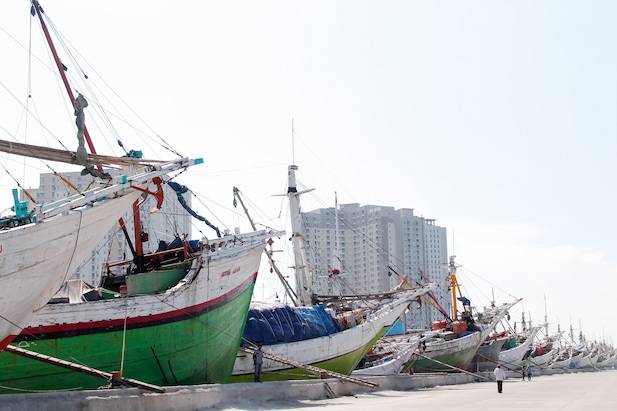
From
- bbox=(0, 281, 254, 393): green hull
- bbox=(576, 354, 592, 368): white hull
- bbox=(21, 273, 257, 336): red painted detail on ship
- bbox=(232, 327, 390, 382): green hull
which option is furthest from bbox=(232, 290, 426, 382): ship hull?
bbox=(576, 354, 592, 368): white hull

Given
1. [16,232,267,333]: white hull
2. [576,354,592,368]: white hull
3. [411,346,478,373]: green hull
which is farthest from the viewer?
[576,354,592,368]: white hull

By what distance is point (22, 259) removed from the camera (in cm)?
1341

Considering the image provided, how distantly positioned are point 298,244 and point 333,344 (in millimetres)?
5599

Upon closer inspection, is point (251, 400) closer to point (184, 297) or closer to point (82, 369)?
point (184, 297)

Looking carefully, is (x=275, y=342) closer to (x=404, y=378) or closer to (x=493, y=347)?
(x=404, y=378)

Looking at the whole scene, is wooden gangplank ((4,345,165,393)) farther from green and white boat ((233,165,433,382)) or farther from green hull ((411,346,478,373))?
green hull ((411,346,478,373))

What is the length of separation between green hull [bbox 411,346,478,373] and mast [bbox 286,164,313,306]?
8.87 meters

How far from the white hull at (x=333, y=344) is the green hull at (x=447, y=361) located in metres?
5.74

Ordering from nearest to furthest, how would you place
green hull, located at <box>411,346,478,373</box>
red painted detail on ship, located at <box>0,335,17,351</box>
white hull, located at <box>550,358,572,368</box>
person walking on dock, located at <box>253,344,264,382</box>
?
red painted detail on ship, located at <box>0,335,17,351</box> → person walking on dock, located at <box>253,344,264,382</box> → green hull, located at <box>411,346,478,373</box> → white hull, located at <box>550,358,572,368</box>

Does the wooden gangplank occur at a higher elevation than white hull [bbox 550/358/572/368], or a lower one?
higher

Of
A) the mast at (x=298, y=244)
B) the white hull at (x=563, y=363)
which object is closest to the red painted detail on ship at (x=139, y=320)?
the mast at (x=298, y=244)

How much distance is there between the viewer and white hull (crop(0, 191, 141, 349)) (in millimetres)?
13234

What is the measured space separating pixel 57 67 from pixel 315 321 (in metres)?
12.9

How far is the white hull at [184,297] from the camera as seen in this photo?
53.0 feet
